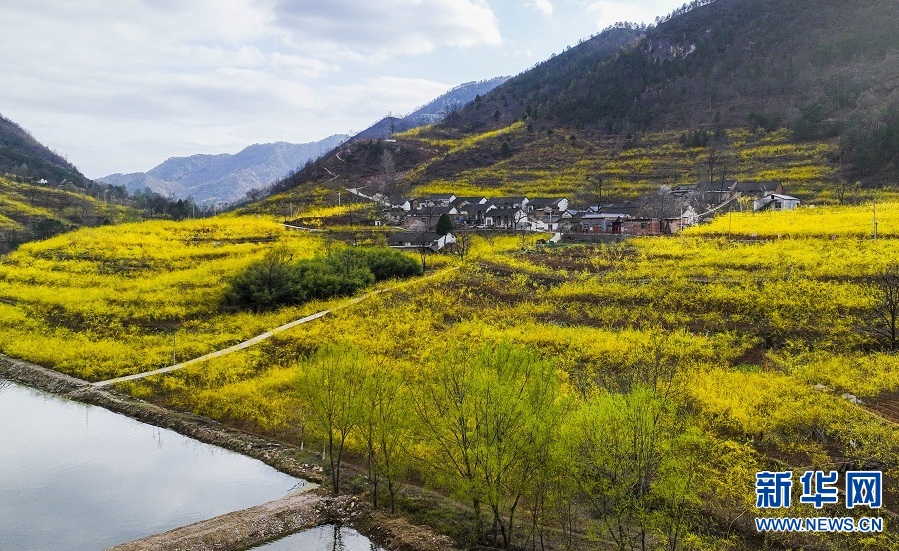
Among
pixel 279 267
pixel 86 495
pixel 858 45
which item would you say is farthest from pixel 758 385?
pixel 858 45

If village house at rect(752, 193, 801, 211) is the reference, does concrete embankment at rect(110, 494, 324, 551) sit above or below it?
below

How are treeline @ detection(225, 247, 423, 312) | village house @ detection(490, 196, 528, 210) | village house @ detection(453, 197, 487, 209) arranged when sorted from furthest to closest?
village house @ detection(453, 197, 487, 209), village house @ detection(490, 196, 528, 210), treeline @ detection(225, 247, 423, 312)

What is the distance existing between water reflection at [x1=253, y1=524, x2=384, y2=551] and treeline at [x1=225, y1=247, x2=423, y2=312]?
2572 centimetres

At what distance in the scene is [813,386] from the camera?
22688 mm

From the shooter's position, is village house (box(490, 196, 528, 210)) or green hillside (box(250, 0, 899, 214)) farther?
green hillside (box(250, 0, 899, 214))

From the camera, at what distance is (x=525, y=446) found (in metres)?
14.0

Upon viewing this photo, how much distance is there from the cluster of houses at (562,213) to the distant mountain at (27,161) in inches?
3793

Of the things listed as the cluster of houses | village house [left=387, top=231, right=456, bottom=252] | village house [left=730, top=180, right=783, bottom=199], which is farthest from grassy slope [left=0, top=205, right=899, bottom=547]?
village house [left=730, top=180, right=783, bottom=199]

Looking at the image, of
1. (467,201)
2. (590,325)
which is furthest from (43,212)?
(590,325)

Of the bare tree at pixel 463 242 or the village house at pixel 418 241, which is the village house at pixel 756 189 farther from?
the village house at pixel 418 241

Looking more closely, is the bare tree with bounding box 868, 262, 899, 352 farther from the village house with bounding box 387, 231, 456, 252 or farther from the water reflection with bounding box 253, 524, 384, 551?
the village house with bounding box 387, 231, 456, 252

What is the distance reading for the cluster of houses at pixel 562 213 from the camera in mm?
65375

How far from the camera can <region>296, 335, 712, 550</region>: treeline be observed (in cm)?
1348

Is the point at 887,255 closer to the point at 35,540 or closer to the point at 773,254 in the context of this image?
the point at 773,254
